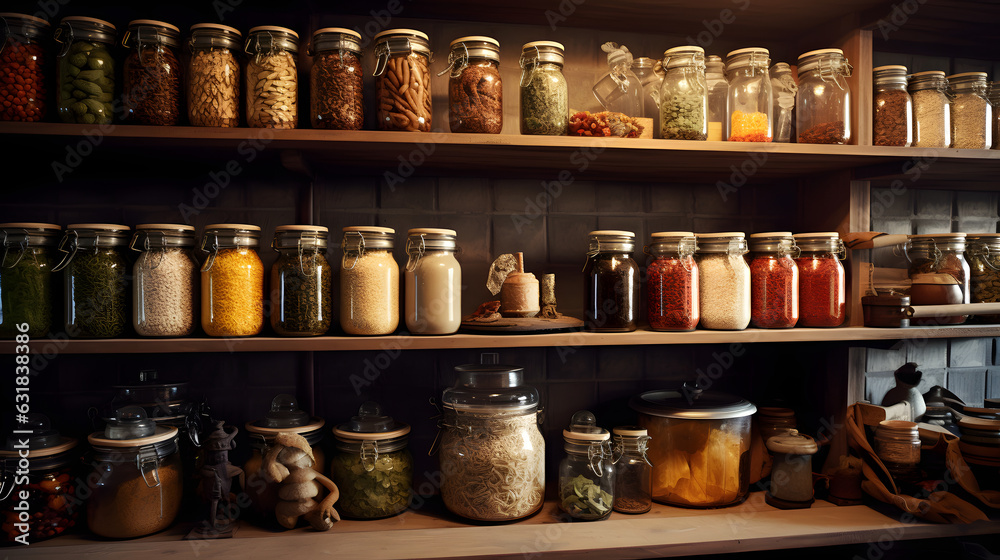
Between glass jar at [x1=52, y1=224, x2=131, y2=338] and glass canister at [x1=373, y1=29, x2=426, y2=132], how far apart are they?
0.65 meters

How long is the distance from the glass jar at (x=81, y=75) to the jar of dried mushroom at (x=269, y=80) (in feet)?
0.99

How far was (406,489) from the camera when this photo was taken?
4.37ft

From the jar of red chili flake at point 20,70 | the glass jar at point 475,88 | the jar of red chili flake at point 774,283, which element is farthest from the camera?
the jar of red chili flake at point 774,283

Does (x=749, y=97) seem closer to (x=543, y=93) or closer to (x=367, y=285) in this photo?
(x=543, y=93)

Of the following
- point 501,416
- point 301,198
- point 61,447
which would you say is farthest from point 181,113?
point 501,416

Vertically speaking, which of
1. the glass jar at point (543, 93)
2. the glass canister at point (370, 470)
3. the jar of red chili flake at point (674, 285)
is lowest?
the glass canister at point (370, 470)

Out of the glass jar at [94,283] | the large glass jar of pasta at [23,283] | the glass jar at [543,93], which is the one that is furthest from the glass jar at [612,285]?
the large glass jar of pasta at [23,283]

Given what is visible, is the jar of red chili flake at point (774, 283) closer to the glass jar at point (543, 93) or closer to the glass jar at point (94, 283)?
the glass jar at point (543, 93)

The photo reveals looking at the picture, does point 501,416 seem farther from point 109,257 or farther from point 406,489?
point 109,257

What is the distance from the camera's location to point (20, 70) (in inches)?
45.4

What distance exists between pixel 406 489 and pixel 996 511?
4.67 feet

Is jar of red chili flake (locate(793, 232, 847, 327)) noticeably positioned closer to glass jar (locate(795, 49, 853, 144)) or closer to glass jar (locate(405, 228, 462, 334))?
glass jar (locate(795, 49, 853, 144))

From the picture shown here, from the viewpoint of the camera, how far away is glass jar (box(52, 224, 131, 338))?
1.18 m

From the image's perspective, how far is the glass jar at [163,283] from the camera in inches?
46.7
